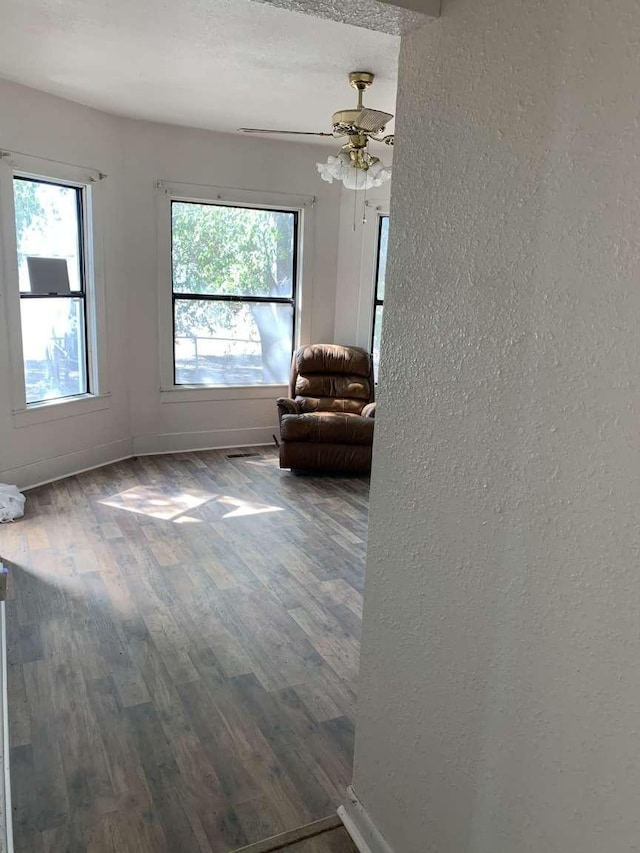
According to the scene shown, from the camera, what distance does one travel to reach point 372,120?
3.51 metres

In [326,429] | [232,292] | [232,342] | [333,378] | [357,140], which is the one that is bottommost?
[326,429]

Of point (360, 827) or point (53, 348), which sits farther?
point (53, 348)

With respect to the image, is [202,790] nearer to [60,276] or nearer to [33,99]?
[60,276]

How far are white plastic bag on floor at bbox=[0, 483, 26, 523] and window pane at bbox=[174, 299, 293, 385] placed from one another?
6.20 ft

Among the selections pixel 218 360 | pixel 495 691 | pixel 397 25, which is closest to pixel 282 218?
pixel 218 360

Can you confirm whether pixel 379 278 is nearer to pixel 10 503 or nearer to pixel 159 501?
pixel 159 501

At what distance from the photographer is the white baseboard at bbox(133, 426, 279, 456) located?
5.76m

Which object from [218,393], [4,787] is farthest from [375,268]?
[4,787]

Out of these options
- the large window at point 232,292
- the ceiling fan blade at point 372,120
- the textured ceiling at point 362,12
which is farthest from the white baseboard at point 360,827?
the large window at point 232,292

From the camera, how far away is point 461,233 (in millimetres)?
1326

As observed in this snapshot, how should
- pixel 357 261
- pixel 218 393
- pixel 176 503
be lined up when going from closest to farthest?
pixel 176 503 → pixel 218 393 → pixel 357 261

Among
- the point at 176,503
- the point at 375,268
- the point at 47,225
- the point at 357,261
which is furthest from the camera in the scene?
the point at 375,268

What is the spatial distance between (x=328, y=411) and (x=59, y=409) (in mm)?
2152

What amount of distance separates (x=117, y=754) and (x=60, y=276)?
370 centimetres
